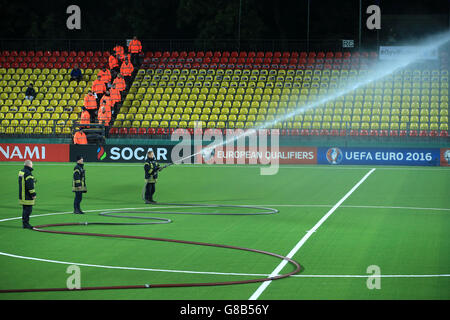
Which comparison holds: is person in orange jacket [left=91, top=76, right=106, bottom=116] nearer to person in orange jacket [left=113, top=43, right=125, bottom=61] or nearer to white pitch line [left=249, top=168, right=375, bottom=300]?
person in orange jacket [left=113, top=43, right=125, bottom=61]

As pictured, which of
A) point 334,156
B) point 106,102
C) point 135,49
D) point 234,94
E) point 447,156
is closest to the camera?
point 447,156

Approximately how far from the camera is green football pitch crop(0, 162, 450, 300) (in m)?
13.6

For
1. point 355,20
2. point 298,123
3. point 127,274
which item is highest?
point 355,20

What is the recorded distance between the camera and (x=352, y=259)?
1614 centimetres

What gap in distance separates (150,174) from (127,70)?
1005 inches

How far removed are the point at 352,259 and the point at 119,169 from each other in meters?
23.7

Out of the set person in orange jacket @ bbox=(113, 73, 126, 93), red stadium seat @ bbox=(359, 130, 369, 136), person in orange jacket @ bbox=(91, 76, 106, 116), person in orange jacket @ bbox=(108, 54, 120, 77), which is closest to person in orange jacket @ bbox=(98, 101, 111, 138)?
person in orange jacket @ bbox=(91, 76, 106, 116)

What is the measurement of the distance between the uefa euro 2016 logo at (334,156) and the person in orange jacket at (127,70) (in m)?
15.5

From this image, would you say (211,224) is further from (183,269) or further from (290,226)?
(183,269)

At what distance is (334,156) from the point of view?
4131 cm

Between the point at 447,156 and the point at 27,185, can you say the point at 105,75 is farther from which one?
the point at 27,185

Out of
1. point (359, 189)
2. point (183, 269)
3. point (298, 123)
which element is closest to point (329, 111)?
point (298, 123)

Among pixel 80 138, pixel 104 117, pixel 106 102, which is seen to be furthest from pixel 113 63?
pixel 80 138

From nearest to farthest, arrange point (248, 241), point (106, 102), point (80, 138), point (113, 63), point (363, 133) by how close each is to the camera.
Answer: point (248, 241), point (80, 138), point (363, 133), point (106, 102), point (113, 63)
